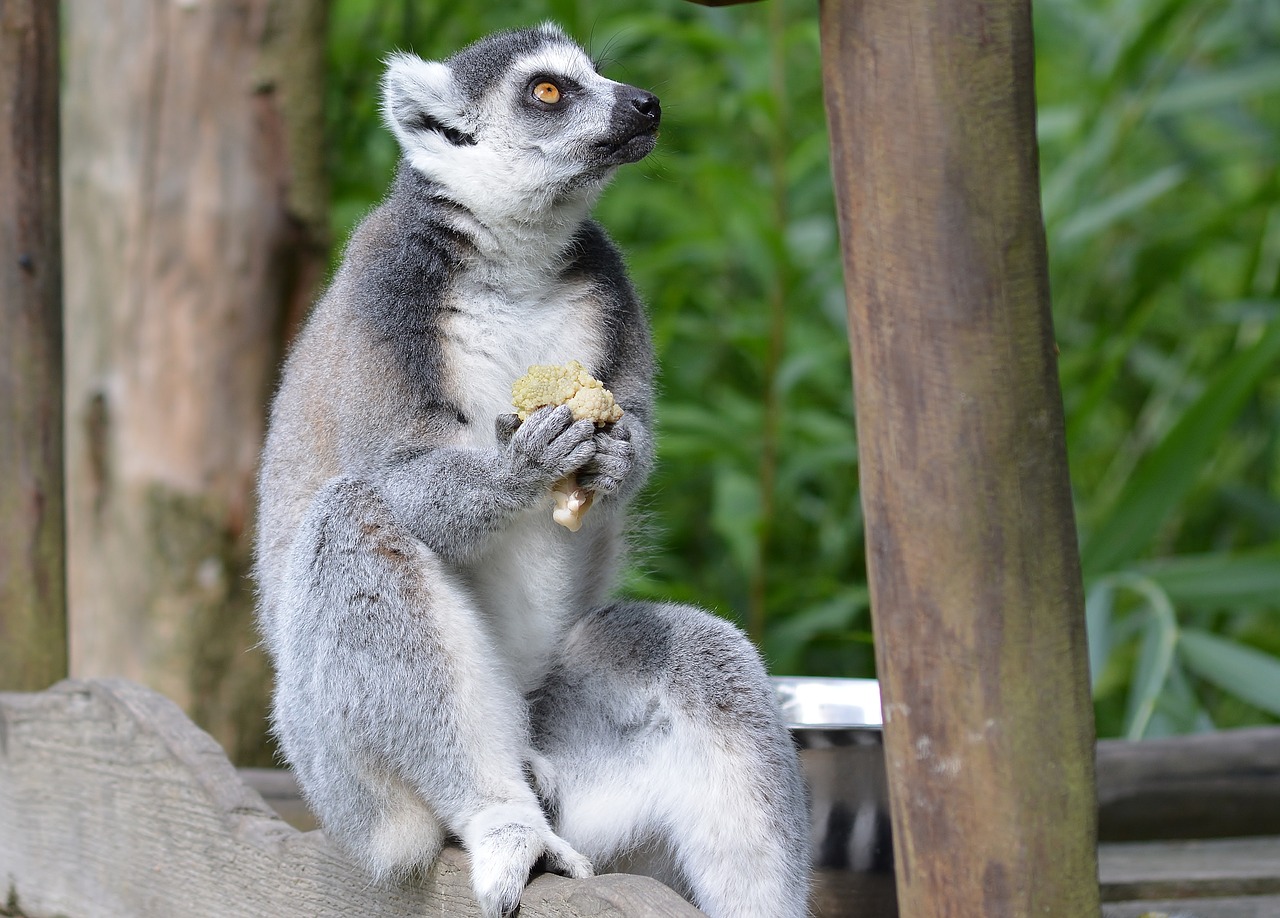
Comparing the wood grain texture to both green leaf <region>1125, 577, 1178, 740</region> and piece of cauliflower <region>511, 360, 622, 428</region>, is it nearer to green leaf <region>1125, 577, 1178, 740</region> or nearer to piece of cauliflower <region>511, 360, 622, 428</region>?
piece of cauliflower <region>511, 360, 622, 428</region>

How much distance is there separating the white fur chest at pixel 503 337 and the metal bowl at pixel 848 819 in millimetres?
738

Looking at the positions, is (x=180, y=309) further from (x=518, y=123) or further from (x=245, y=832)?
(x=245, y=832)

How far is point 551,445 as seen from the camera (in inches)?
78.4

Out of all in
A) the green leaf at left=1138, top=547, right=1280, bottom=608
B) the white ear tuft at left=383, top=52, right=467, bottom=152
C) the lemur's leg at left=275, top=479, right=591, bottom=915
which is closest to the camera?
the lemur's leg at left=275, top=479, right=591, bottom=915

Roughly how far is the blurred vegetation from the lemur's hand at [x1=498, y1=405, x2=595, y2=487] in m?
1.02

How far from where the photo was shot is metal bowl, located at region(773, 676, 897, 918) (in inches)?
93.3

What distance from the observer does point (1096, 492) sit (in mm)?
5395

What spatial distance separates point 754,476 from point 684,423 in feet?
1.44

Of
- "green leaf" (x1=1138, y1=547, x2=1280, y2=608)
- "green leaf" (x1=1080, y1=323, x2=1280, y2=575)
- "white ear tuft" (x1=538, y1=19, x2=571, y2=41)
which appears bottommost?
"green leaf" (x1=1138, y1=547, x2=1280, y2=608)

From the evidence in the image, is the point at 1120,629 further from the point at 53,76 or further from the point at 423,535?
the point at 53,76

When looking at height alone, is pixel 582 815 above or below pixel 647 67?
below

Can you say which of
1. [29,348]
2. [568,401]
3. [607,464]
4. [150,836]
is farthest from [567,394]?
[29,348]

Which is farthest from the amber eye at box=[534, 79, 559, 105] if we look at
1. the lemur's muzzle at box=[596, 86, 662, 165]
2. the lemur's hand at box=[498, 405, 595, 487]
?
the lemur's hand at box=[498, 405, 595, 487]

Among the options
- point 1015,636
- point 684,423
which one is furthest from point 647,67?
point 1015,636
